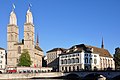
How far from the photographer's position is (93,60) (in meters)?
102

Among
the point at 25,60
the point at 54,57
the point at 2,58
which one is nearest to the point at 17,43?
the point at 2,58

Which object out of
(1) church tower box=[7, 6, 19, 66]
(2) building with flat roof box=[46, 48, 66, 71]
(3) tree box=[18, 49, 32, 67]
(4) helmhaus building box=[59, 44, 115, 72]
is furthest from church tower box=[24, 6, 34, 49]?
(2) building with flat roof box=[46, 48, 66, 71]

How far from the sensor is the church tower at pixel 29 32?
372 ft

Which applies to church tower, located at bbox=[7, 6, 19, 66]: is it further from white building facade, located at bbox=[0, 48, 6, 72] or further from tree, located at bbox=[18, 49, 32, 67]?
tree, located at bbox=[18, 49, 32, 67]

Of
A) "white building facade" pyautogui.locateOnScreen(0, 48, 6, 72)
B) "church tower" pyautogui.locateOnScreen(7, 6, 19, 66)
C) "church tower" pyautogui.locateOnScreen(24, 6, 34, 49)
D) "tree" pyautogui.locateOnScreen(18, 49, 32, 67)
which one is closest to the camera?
"tree" pyautogui.locateOnScreen(18, 49, 32, 67)

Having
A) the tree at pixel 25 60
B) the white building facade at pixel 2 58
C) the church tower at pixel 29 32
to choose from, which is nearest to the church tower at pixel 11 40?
the white building facade at pixel 2 58

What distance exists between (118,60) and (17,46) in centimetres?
4255

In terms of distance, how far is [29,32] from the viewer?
114 meters

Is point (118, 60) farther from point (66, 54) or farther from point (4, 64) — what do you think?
point (4, 64)

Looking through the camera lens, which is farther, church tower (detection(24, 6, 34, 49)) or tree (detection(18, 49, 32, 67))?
church tower (detection(24, 6, 34, 49))

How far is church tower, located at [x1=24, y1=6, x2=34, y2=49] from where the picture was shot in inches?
4461

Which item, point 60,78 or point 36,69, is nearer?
point 60,78

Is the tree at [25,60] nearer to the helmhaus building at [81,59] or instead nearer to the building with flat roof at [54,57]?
the helmhaus building at [81,59]

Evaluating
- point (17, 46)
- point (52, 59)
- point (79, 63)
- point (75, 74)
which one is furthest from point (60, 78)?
point (52, 59)
